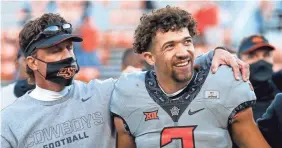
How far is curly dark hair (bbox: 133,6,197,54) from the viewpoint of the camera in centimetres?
313

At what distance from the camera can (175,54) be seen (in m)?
3.05

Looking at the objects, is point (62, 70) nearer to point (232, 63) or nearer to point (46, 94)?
point (46, 94)

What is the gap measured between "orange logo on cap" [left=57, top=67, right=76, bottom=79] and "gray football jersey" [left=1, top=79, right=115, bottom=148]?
99mm

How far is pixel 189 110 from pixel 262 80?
1.64 metres

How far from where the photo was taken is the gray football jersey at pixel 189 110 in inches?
119

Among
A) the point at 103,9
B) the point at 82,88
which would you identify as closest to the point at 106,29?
the point at 103,9

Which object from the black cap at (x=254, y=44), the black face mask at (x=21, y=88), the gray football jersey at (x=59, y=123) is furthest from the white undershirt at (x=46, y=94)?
the black cap at (x=254, y=44)

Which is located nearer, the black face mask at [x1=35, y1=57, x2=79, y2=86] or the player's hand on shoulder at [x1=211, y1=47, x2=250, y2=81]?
the player's hand on shoulder at [x1=211, y1=47, x2=250, y2=81]

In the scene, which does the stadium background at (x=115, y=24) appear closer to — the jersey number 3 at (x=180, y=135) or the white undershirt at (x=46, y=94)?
the white undershirt at (x=46, y=94)

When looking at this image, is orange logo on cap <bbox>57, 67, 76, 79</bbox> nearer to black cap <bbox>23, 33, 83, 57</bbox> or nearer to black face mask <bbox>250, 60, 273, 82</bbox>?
black cap <bbox>23, 33, 83, 57</bbox>

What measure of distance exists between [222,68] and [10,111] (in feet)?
3.54

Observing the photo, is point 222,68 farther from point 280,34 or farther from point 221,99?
point 280,34

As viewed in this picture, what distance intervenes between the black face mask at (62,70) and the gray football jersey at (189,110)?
29 cm

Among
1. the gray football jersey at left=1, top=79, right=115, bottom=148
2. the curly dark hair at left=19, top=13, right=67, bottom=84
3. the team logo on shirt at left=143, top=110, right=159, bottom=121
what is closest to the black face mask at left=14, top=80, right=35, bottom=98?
the curly dark hair at left=19, top=13, right=67, bottom=84
